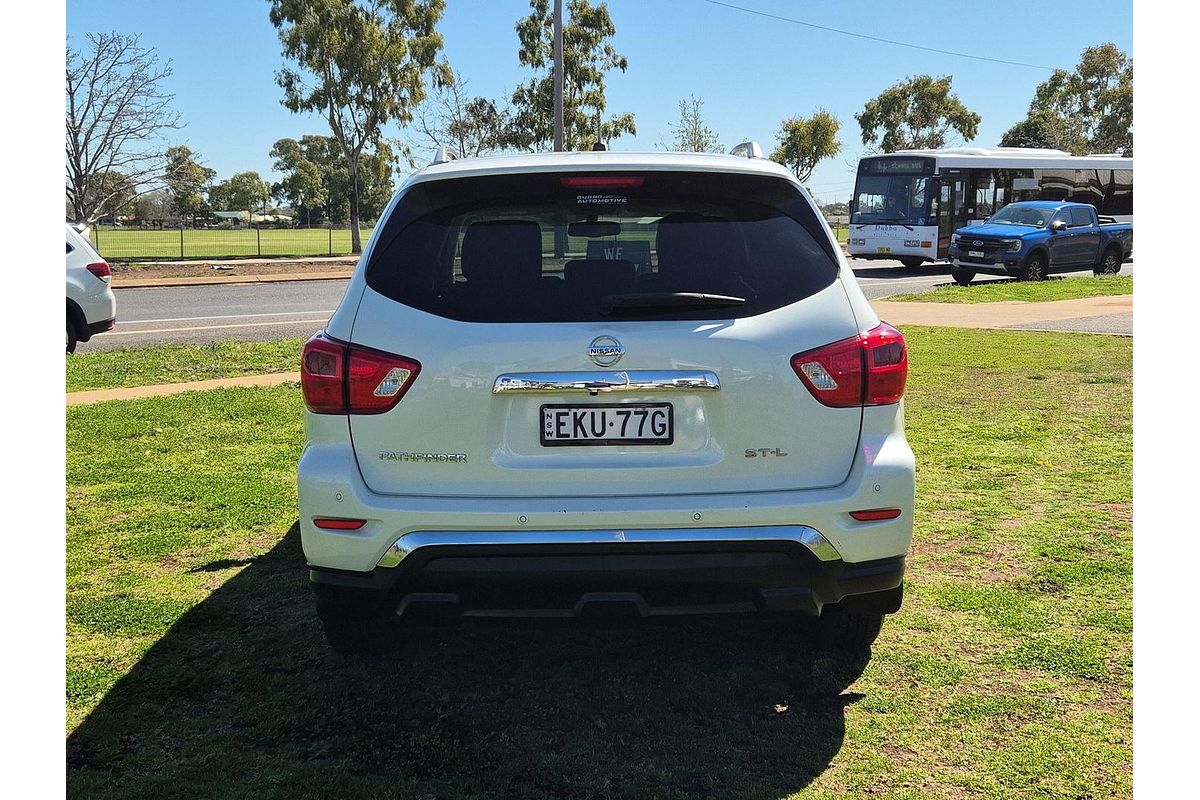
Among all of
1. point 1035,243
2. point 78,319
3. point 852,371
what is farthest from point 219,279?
point 852,371

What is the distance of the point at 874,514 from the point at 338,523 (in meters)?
1.62

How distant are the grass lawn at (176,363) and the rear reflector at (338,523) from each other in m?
7.63

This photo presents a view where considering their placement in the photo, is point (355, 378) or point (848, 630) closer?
point (355, 378)

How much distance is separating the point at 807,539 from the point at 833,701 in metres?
0.73

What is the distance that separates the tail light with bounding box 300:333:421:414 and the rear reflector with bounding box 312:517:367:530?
1.07ft

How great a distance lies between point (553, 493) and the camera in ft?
10.5

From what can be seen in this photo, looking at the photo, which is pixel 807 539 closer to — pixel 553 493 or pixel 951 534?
pixel 553 493

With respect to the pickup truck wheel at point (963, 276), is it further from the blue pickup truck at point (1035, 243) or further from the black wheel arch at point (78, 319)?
the black wheel arch at point (78, 319)

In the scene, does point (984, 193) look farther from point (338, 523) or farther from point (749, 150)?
point (338, 523)

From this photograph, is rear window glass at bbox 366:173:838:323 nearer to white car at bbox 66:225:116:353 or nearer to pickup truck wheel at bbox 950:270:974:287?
white car at bbox 66:225:116:353

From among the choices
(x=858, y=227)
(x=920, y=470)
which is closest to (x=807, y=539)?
(x=920, y=470)

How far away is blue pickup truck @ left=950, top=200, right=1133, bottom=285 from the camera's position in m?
24.2

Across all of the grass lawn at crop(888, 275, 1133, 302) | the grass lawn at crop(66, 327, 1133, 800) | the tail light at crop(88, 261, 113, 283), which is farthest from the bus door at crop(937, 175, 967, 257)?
the grass lawn at crop(66, 327, 1133, 800)

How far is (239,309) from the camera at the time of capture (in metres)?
19.2
